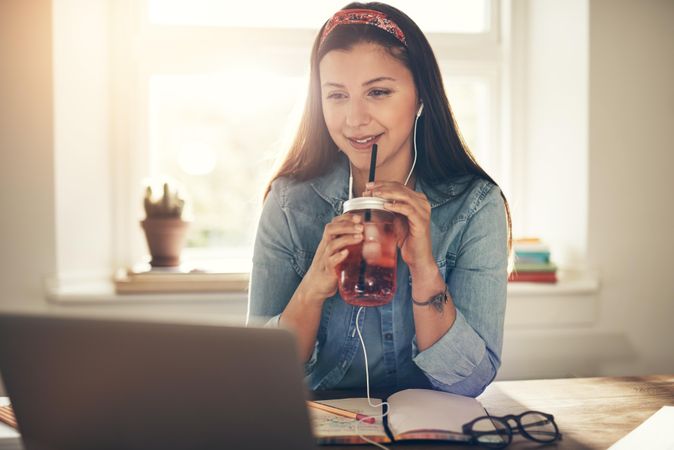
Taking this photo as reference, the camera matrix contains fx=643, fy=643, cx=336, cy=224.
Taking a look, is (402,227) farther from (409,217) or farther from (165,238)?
(165,238)

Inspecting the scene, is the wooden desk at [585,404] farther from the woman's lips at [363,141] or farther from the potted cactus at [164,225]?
the potted cactus at [164,225]

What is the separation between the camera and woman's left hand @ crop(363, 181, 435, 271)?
3.98 feet

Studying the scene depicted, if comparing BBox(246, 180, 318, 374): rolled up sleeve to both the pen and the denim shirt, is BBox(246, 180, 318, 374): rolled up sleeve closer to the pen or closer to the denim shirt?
the denim shirt

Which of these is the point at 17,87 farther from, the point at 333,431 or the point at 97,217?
the point at 333,431

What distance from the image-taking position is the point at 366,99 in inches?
55.9

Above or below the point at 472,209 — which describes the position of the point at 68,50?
above

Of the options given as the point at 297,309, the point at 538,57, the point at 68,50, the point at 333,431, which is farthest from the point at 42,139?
the point at 538,57

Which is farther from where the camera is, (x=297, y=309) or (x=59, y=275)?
(x=59, y=275)

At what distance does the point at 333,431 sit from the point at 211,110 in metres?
1.91

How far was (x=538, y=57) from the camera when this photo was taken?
8.79ft

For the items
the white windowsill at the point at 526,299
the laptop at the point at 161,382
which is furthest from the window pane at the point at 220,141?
the laptop at the point at 161,382

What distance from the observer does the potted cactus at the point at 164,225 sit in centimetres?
233

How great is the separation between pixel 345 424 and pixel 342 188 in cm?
70

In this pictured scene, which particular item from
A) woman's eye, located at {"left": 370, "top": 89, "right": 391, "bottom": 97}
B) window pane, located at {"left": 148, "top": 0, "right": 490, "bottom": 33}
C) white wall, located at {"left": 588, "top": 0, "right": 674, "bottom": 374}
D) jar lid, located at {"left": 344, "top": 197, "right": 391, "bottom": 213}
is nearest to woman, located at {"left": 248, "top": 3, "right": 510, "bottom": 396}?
woman's eye, located at {"left": 370, "top": 89, "right": 391, "bottom": 97}
